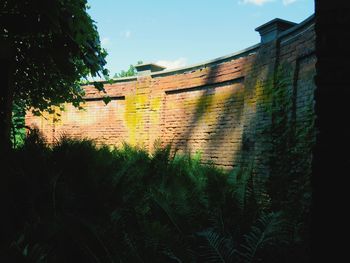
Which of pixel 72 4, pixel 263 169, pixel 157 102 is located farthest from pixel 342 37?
pixel 157 102

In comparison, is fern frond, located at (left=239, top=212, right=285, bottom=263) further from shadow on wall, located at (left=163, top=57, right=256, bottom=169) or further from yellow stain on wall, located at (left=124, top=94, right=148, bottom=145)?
yellow stain on wall, located at (left=124, top=94, right=148, bottom=145)

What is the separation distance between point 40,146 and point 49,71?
3.35 ft

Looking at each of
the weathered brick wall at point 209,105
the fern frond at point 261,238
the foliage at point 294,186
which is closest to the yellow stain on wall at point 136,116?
the weathered brick wall at point 209,105

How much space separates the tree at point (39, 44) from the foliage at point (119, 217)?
684 millimetres

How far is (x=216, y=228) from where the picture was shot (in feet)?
8.47

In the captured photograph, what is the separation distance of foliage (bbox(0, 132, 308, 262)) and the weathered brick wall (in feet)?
8.07

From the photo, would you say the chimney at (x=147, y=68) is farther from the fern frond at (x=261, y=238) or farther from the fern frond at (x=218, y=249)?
the fern frond at (x=218, y=249)

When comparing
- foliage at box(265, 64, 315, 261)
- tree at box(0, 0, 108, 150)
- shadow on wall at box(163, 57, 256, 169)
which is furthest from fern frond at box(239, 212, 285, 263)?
shadow on wall at box(163, 57, 256, 169)

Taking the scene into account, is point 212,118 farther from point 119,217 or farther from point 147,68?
point 119,217

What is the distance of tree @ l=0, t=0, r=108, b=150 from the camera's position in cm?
300

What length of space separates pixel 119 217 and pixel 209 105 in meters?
5.72

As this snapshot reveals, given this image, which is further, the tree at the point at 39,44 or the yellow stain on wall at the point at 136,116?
the yellow stain on wall at the point at 136,116

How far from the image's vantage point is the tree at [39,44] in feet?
9.84

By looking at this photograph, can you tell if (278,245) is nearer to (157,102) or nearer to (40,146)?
(40,146)
